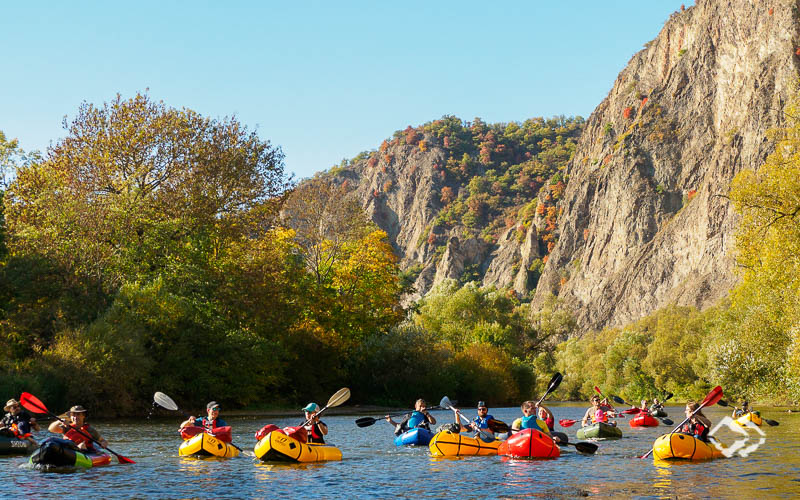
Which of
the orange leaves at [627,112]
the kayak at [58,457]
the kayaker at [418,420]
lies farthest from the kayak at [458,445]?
the orange leaves at [627,112]

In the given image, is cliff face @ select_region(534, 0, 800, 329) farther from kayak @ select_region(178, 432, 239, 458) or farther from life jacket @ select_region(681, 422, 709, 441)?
kayak @ select_region(178, 432, 239, 458)

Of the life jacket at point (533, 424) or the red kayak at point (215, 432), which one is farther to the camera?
the red kayak at point (215, 432)

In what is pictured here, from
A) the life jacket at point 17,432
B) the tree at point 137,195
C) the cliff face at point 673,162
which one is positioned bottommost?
the life jacket at point 17,432

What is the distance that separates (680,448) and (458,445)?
6221 millimetres

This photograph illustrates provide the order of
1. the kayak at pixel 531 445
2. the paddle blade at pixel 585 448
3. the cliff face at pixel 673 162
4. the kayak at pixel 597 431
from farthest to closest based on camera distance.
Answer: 1. the cliff face at pixel 673 162
2. the kayak at pixel 597 431
3. the paddle blade at pixel 585 448
4. the kayak at pixel 531 445

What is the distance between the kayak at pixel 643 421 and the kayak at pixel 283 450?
2241 centimetres

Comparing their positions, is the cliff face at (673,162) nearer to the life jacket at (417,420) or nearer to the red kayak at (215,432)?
the life jacket at (417,420)

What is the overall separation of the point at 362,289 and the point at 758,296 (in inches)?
1165

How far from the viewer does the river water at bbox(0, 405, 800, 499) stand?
56.9ft

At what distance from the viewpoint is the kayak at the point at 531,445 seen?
76.4ft

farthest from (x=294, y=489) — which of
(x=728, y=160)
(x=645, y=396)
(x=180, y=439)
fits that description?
(x=728, y=160)

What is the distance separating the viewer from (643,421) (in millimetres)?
40375

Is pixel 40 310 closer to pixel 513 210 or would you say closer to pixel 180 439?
pixel 180 439

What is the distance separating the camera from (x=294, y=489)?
1806cm
